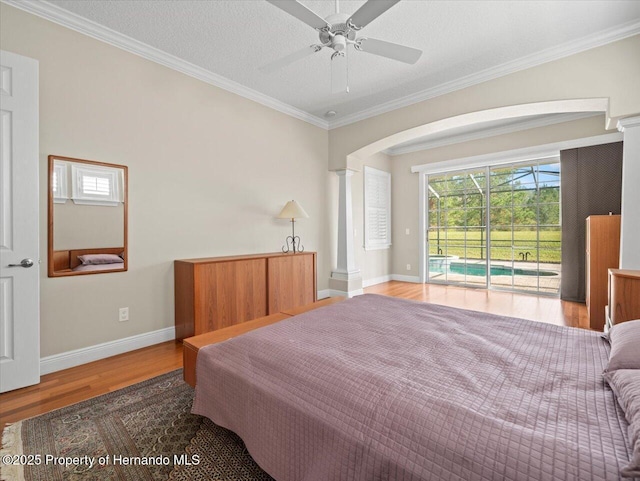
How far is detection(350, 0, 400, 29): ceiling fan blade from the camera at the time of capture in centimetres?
164

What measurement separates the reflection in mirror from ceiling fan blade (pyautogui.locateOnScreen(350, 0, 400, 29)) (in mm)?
2262

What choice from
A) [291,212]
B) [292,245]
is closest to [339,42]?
[291,212]

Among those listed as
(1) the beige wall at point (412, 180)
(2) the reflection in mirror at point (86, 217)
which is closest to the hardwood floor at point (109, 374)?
(2) the reflection in mirror at point (86, 217)

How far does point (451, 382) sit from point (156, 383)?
2.00 metres

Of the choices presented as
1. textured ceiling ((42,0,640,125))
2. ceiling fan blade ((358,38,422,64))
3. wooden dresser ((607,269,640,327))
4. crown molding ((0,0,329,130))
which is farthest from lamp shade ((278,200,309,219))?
wooden dresser ((607,269,640,327))

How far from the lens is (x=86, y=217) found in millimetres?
2475

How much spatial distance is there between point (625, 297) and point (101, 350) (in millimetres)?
3961

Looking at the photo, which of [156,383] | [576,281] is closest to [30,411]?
[156,383]

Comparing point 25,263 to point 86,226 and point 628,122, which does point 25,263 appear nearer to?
point 86,226

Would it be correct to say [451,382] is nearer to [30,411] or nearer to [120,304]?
[30,411]

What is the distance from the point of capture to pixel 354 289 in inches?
188

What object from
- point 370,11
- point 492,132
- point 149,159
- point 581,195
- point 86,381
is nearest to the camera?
point 370,11

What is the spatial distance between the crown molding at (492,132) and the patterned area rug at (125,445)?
5.53 m

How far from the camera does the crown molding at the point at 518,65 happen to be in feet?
8.43
